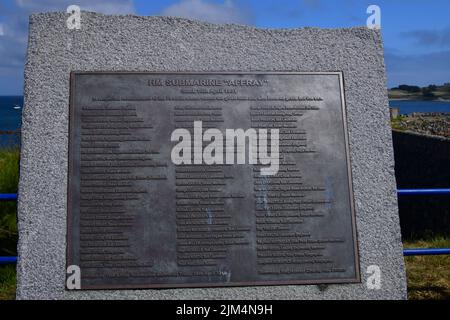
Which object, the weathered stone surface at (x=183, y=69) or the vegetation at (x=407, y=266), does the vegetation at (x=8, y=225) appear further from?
the weathered stone surface at (x=183, y=69)

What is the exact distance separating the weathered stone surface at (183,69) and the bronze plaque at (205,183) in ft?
0.32

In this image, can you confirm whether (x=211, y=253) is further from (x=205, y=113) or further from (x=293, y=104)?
(x=293, y=104)

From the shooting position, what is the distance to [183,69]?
3.81 m

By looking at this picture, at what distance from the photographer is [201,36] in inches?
152

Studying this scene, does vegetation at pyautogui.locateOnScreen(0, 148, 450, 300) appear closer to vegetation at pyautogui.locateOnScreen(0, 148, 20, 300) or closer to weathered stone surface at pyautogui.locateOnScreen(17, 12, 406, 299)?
vegetation at pyautogui.locateOnScreen(0, 148, 20, 300)

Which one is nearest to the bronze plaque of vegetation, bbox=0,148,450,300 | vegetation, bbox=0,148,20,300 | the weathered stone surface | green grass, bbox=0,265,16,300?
the weathered stone surface

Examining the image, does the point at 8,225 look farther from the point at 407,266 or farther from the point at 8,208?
the point at 407,266

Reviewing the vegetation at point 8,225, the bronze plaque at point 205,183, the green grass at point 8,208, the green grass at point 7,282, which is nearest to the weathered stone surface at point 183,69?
the bronze plaque at point 205,183

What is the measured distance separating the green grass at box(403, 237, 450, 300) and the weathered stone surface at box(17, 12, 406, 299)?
1142 mm

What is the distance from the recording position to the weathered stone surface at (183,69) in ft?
11.6

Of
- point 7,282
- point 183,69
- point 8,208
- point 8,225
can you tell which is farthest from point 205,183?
point 8,208

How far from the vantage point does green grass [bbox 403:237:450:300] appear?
4629 mm
